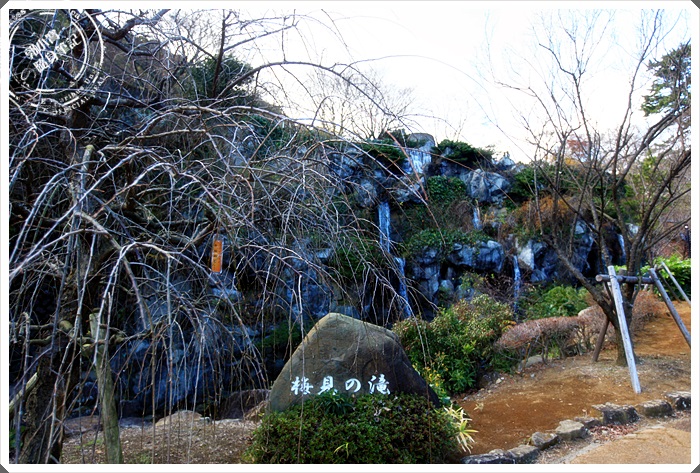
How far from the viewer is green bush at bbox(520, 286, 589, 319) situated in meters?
9.59

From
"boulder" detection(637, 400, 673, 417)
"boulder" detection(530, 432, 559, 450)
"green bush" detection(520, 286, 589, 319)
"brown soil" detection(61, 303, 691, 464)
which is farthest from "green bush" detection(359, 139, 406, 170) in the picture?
"green bush" detection(520, 286, 589, 319)

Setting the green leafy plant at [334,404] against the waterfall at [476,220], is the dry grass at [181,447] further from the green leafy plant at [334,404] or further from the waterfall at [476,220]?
the waterfall at [476,220]

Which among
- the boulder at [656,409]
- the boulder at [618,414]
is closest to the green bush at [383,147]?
the boulder at [618,414]

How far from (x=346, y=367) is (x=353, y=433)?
0.68 m

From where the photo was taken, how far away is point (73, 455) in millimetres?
3672

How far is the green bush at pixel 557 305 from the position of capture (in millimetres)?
9593

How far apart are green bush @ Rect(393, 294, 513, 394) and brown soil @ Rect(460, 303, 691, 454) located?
0.35 metres

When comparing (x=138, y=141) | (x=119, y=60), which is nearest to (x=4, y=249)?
(x=138, y=141)

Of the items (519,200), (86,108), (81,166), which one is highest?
(519,200)

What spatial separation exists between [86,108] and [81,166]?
1.30 m

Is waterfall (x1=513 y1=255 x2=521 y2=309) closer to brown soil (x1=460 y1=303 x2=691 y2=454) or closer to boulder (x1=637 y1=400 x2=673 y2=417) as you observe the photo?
brown soil (x1=460 y1=303 x2=691 y2=454)

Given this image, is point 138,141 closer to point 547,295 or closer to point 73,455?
point 73,455

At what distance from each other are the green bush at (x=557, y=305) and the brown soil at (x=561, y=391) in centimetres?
176

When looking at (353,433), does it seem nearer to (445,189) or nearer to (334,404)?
(334,404)
